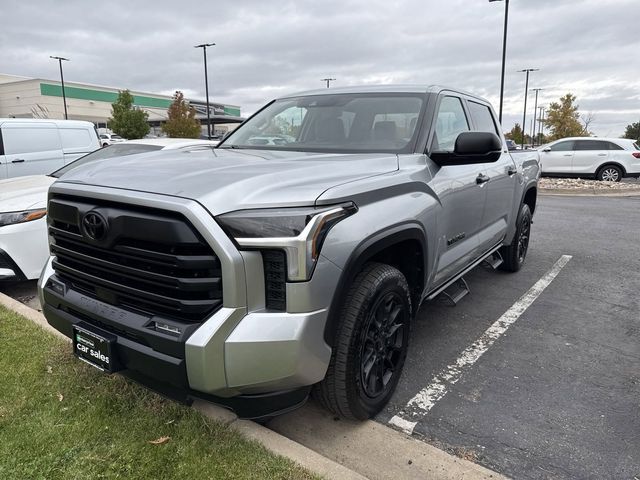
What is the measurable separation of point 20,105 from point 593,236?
67709 millimetres

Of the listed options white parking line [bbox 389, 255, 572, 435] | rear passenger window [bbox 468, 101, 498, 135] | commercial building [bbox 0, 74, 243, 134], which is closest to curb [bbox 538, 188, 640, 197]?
white parking line [bbox 389, 255, 572, 435]

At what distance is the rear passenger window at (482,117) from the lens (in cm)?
434

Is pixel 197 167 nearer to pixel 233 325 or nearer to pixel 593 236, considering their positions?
pixel 233 325

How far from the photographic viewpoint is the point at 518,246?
5.58 m

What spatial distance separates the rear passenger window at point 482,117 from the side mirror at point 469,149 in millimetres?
1257

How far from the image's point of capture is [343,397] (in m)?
2.47

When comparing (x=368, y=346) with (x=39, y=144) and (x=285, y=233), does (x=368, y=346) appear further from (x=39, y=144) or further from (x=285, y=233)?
(x=39, y=144)

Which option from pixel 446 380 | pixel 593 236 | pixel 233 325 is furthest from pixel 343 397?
pixel 593 236

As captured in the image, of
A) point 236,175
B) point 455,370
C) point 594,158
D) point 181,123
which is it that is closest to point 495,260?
point 455,370

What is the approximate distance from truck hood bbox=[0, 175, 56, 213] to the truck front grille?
243cm

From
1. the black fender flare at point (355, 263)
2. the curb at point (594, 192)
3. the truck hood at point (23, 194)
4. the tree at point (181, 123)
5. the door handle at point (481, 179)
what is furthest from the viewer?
the tree at point (181, 123)

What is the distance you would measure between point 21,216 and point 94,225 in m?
2.79

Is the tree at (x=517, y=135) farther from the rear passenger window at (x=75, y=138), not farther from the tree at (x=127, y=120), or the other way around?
the rear passenger window at (x=75, y=138)

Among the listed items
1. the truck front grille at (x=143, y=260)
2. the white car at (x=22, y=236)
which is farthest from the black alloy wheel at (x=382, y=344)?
the white car at (x=22, y=236)
